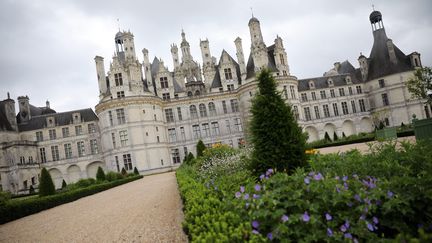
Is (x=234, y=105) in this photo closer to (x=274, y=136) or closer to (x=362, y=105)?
(x=362, y=105)

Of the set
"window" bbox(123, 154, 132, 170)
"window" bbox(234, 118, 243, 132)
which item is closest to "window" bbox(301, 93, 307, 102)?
"window" bbox(234, 118, 243, 132)

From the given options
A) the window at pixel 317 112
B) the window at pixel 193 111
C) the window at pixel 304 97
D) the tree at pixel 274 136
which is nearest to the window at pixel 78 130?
the window at pixel 193 111

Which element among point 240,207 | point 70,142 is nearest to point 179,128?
point 70,142

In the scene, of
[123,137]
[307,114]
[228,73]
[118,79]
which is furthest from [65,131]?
[307,114]

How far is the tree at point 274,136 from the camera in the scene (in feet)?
27.6

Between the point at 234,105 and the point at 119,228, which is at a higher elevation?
the point at 234,105

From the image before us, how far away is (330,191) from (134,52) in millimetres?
38182

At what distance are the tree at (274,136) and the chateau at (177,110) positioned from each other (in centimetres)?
3045

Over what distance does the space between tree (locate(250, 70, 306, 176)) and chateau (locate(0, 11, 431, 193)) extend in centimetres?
3045

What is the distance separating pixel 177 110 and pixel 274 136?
35.6 metres

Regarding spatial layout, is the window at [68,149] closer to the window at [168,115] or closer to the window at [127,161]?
the window at [127,161]

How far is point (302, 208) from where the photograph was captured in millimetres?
4422

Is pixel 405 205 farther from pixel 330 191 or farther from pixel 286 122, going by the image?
pixel 286 122

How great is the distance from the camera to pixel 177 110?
43.5m
